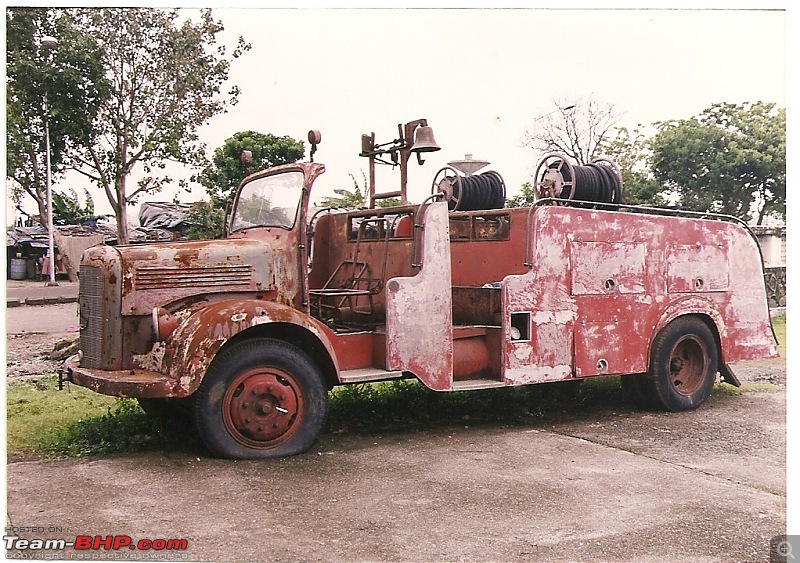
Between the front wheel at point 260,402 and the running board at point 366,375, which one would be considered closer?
the front wheel at point 260,402

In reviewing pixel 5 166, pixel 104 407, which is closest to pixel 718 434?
pixel 104 407

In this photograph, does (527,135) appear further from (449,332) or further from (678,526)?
(678,526)

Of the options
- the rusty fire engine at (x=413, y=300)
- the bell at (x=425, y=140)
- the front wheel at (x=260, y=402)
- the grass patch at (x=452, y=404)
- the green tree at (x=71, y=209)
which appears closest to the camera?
the front wheel at (x=260, y=402)

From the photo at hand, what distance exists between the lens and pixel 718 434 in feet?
25.1

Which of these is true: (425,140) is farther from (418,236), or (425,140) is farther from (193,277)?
(193,277)

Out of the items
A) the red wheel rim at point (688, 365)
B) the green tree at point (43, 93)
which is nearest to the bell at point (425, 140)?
the green tree at point (43, 93)

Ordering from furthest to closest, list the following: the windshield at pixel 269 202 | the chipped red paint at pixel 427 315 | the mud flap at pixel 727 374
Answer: the mud flap at pixel 727 374, the windshield at pixel 269 202, the chipped red paint at pixel 427 315

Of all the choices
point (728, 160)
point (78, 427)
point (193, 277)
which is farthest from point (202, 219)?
point (728, 160)

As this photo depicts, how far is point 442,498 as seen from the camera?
5.73 m

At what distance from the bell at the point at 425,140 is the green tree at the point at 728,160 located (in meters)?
2.44

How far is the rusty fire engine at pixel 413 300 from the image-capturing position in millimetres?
6450

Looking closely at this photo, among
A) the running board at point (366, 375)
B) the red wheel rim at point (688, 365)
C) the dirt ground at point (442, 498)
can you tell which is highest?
the running board at point (366, 375)

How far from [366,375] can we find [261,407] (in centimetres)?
90

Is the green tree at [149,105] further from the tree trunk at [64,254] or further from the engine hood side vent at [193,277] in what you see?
the engine hood side vent at [193,277]
